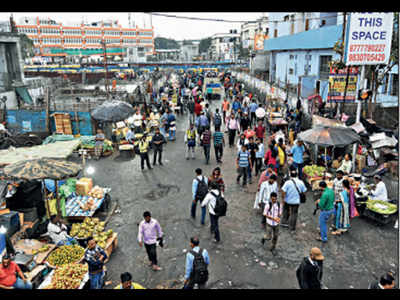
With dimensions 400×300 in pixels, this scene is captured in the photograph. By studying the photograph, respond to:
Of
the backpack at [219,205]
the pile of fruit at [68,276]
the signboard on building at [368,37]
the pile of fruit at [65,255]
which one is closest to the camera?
the pile of fruit at [68,276]

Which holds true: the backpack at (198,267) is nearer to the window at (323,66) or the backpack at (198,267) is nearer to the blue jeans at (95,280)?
the blue jeans at (95,280)

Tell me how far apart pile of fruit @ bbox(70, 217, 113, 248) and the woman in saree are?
5.65m

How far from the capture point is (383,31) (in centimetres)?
945

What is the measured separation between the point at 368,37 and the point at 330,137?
350 centimetres

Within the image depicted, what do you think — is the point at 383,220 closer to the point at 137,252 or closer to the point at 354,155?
the point at 354,155

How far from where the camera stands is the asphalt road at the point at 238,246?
6250mm

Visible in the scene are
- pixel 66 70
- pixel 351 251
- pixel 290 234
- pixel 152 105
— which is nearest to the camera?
pixel 351 251

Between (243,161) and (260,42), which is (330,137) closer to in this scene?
(243,161)

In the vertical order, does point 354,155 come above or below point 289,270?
above

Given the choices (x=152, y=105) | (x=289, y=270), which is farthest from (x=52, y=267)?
(x=152, y=105)

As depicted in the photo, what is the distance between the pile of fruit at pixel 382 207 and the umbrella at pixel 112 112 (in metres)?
9.62

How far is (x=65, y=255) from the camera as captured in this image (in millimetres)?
6559

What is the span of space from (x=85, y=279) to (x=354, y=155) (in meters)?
9.53

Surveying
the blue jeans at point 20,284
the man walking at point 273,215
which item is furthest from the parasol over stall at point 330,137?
the blue jeans at point 20,284
